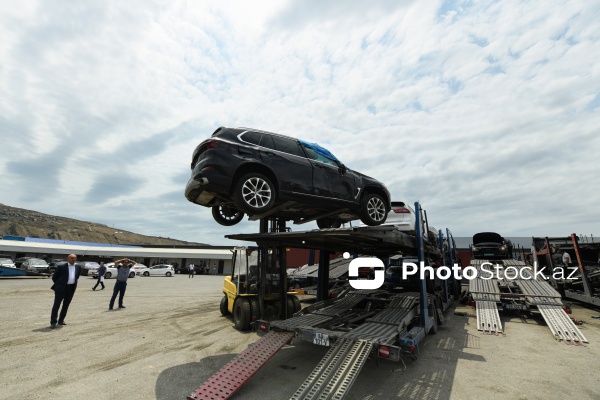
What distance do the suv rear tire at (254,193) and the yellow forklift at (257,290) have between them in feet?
9.20

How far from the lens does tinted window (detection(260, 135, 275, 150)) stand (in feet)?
17.3

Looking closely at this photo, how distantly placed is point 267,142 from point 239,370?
344 cm

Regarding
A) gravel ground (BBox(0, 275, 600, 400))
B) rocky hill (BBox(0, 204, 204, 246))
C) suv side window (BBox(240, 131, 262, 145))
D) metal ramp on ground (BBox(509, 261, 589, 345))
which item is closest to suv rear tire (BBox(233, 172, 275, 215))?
suv side window (BBox(240, 131, 262, 145))

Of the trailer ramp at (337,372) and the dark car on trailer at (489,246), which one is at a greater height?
the dark car on trailer at (489,246)

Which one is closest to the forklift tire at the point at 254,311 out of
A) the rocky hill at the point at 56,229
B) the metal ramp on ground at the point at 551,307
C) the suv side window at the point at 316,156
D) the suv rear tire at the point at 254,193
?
the suv rear tire at the point at 254,193

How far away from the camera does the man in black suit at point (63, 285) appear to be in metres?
6.85

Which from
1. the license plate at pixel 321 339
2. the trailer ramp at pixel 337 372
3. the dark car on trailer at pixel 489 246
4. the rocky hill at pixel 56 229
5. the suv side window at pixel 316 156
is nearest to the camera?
the trailer ramp at pixel 337 372

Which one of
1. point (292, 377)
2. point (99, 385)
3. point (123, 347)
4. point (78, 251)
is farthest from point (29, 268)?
point (292, 377)

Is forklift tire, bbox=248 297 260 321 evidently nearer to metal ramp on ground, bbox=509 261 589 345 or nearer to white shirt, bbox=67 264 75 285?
white shirt, bbox=67 264 75 285

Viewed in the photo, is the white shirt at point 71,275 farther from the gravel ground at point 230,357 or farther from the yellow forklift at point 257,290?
the yellow forklift at point 257,290

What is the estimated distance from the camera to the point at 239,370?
4.00 meters

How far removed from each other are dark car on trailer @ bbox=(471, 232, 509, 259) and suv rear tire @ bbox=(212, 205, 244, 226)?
11162 mm

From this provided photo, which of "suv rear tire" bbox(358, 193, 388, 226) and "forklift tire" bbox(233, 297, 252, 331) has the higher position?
"suv rear tire" bbox(358, 193, 388, 226)

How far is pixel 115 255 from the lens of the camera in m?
41.6
